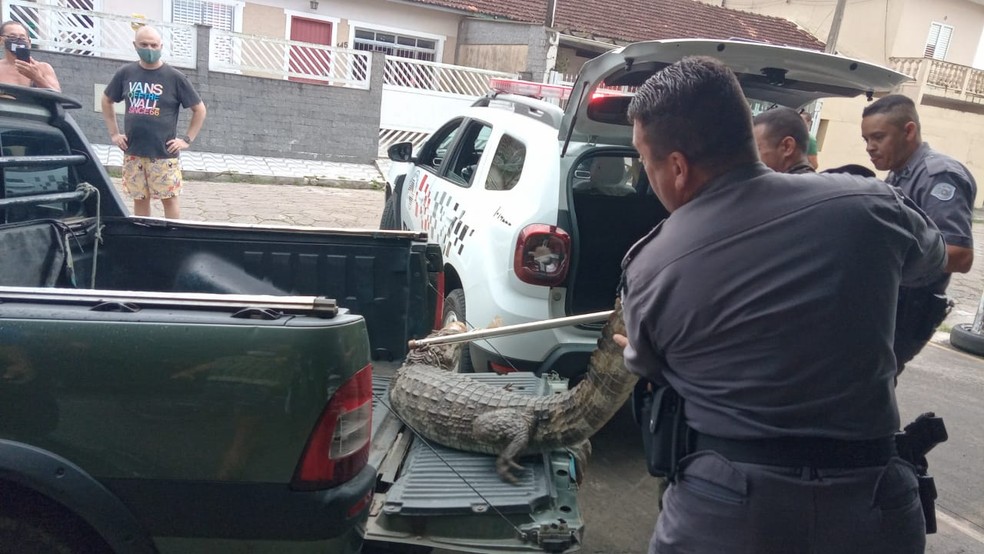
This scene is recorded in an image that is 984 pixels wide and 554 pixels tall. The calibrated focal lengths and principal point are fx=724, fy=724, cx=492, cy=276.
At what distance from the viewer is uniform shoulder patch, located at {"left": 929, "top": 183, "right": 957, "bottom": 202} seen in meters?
2.99

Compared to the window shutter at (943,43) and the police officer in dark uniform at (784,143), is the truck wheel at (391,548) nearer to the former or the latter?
the police officer in dark uniform at (784,143)

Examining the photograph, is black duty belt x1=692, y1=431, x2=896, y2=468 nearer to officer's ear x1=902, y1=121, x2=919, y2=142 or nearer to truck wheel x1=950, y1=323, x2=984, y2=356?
officer's ear x1=902, y1=121, x2=919, y2=142

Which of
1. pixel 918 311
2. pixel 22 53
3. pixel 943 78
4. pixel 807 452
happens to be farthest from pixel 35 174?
pixel 943 78

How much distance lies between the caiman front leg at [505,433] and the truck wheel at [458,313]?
1180 mm

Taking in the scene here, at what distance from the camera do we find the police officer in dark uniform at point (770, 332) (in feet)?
4.73

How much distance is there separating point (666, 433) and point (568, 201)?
7.32ft

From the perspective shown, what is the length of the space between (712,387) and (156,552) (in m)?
1.49

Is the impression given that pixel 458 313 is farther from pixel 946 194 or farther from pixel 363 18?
pixel 363 18

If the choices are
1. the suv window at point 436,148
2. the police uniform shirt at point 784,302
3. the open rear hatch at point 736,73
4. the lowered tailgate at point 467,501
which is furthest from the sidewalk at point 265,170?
the police uniform shirt at point 784,302

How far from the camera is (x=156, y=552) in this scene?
191 cm

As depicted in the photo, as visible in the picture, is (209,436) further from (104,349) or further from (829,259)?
(829,259)

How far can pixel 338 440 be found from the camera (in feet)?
6.41

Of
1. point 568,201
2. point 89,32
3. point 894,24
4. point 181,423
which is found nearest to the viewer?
point 181,423

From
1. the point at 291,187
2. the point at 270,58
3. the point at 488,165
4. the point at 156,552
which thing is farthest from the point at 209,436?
the point at 270,58
